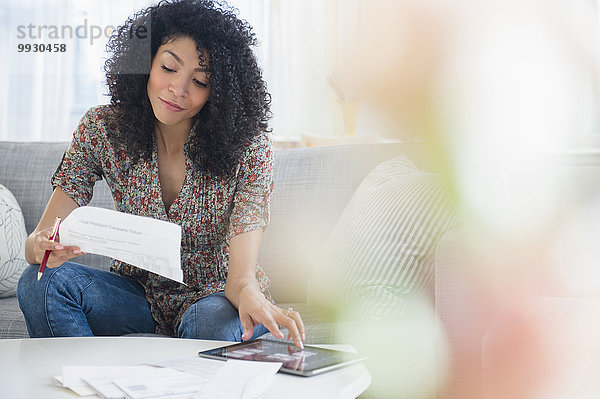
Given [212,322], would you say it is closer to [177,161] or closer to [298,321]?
[298,321]

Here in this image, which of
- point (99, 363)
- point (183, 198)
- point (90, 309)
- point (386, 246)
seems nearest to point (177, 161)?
point (183, 198)

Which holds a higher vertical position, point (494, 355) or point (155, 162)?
point (155, 162)

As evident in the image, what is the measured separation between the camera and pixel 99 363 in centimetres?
86

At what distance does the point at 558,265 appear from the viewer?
74.4 inches

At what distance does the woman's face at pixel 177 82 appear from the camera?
1273mm

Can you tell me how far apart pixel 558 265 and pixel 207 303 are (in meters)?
1.15

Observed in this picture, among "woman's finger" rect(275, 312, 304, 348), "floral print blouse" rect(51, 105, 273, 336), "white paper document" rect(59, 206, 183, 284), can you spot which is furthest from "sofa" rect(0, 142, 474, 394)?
"white paper document" rect(59, 206, 183, 284)

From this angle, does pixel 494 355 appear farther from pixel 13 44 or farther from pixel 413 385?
pixel 13 44

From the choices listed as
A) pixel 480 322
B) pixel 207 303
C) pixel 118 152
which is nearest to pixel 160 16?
pixel 118 152

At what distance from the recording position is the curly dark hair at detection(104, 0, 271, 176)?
4.30ft

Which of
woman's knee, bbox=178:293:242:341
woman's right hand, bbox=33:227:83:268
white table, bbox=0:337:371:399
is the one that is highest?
woman's right hand, bbox=33:227:83:268

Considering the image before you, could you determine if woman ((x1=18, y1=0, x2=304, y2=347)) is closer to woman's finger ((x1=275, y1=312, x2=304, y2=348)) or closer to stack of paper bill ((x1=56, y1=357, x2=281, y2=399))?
woman's finger ((x1=275, y1=312, x2=304, y2=348))

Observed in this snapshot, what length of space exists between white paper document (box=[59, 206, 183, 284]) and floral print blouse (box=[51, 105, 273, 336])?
1.27 ft

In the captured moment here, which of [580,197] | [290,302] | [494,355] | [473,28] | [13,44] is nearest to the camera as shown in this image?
[494,355]
